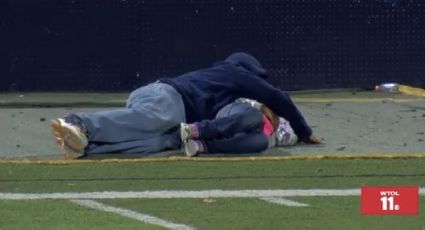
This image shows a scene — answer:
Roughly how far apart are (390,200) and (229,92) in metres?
2.27

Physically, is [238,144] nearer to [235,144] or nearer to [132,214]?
[235,144]

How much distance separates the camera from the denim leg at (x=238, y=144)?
317 inches

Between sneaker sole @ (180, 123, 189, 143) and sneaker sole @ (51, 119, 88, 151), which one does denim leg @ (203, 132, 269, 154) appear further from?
sneaker sole @ (51, 119, 88, 151)

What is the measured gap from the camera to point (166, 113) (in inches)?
317

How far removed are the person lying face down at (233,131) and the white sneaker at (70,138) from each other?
28.1 inches

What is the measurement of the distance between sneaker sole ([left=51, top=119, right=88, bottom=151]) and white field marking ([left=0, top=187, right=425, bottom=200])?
1.05m

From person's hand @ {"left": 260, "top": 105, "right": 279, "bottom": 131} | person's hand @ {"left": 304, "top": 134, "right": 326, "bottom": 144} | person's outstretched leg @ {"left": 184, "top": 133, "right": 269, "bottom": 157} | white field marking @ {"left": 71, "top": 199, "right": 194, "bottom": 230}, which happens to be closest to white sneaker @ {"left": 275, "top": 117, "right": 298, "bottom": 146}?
person's hand @ {"left": 260, "top": 105, "right": 279, "bottom": 131}

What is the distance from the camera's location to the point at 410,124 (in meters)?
Answer: 9.74

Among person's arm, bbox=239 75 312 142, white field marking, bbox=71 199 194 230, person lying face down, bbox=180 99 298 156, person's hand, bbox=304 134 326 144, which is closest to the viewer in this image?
white field marking, bbox=71 199 194 230

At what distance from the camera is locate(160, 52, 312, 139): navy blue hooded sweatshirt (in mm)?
8188

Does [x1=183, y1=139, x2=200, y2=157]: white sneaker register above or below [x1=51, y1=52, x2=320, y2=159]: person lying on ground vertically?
below

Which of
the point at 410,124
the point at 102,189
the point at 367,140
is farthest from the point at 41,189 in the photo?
the point at 410,124

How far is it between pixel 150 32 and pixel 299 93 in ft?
5.85

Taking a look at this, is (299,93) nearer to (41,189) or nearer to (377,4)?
(377,4)
